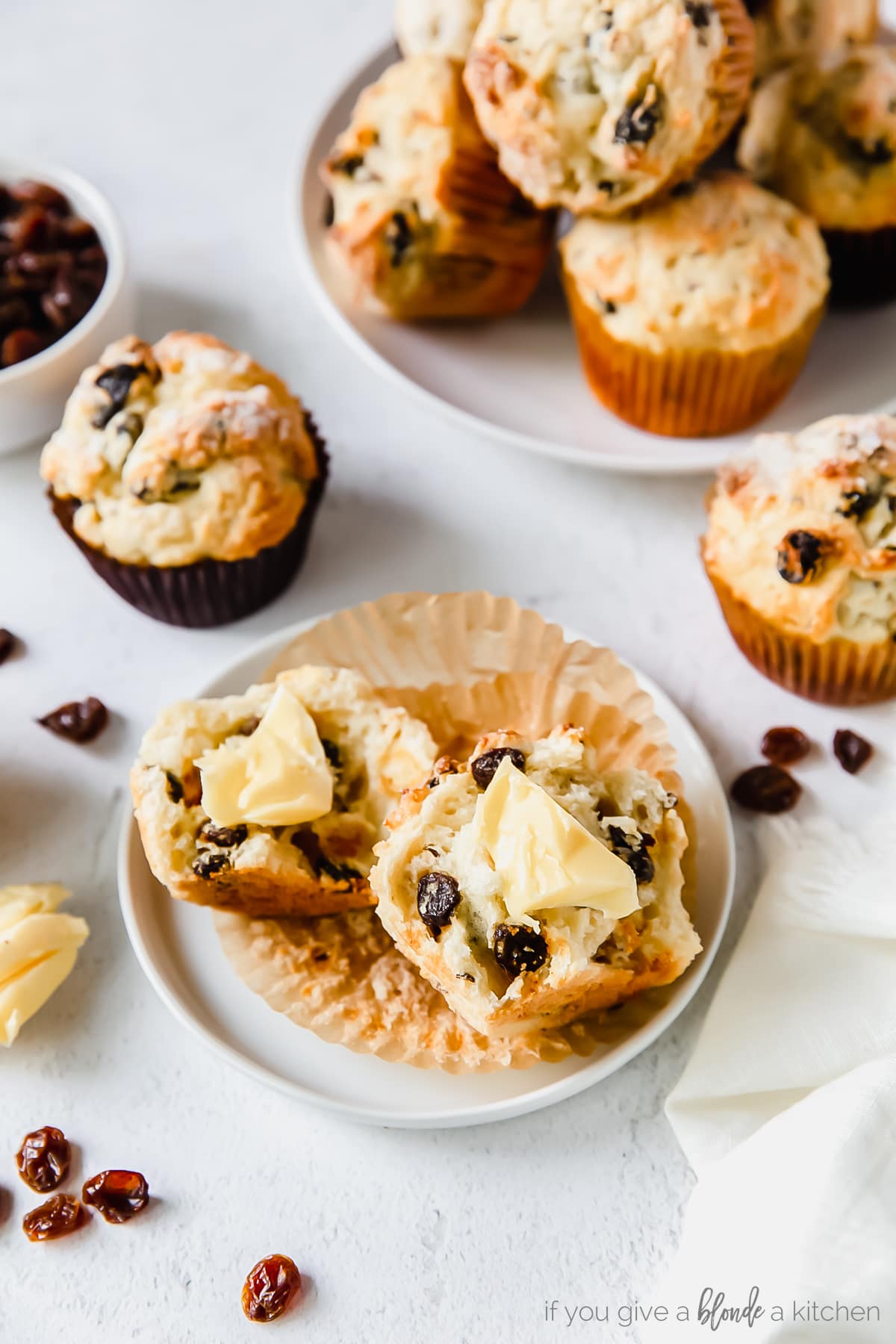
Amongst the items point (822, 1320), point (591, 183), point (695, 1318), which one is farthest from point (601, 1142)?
point (591, 183)

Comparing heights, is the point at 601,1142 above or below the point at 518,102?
below

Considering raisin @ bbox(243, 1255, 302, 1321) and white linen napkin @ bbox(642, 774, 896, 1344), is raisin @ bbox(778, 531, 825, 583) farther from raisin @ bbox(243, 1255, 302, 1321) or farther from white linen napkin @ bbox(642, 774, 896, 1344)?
raisin @ bbox(243, 1255, 302, 1321)

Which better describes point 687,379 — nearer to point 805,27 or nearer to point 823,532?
point 823,532

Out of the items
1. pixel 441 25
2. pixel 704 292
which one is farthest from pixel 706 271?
pixel 441 25

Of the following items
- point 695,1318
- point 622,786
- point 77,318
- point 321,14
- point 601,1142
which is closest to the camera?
point 695,1318

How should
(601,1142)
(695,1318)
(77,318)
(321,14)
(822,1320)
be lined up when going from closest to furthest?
(822,1320), (695,1318), (601,1142), (77,318), (321,14)

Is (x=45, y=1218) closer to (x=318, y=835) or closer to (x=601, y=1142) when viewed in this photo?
(x=318, y=835)

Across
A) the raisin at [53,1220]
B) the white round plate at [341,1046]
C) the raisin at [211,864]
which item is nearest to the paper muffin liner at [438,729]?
the white round plate at [341,1046]
